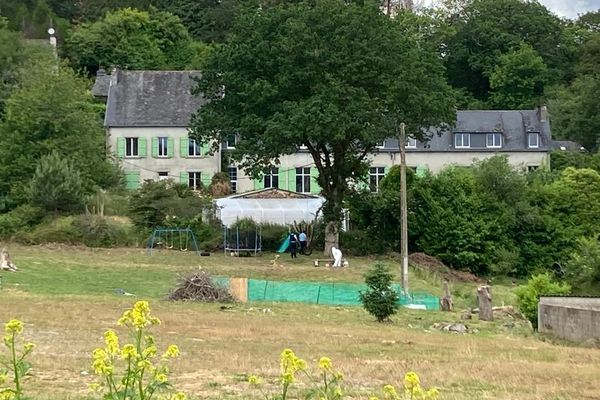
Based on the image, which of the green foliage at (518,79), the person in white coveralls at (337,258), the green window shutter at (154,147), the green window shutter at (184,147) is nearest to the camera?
the person in white coveralls at (337,258)

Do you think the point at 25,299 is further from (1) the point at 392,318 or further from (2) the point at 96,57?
(2) the point at 96,57

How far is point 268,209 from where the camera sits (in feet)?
174

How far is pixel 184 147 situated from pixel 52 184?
2086cm

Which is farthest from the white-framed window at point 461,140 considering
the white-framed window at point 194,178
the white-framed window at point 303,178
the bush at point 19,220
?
the bush at point 19,220

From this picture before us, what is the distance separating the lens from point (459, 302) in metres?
33.0

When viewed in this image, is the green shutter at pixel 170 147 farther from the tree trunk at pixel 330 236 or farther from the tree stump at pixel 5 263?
the tree stump at pixel 5 263

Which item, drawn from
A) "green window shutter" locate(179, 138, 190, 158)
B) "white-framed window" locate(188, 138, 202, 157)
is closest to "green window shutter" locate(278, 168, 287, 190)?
"white-framed window" locate(188, 138, 202, 157)

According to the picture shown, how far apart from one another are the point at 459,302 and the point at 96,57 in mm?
63660

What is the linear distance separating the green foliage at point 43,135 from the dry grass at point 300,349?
24.5 m

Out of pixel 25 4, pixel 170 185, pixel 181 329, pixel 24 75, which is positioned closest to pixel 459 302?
pixel 181 329

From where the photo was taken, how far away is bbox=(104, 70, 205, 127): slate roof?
68312 mm

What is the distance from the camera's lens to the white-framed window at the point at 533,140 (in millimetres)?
72312

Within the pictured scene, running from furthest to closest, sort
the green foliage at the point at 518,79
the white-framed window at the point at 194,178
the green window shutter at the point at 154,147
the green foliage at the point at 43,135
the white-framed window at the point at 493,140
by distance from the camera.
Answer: the green foliage at the point at 518,79, the white-framed window at the point at 493,140, the white-framed window at the point at 194,178, the green window shutter at the point at 154,147, the green foliage at the point at 43,135

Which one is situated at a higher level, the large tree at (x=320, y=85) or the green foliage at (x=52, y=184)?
the large tree at (x=320, y=85)
